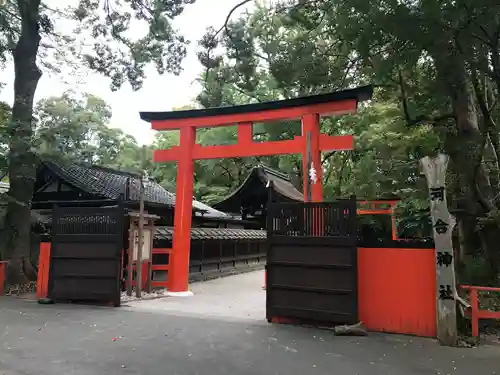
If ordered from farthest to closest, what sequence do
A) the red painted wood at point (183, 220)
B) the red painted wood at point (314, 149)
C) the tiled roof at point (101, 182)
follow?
the tiled roof at point (101, 182), the red painted wood at point (183, 220), the red painted wood at point (314, 149)

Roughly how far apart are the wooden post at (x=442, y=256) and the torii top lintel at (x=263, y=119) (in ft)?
9.75

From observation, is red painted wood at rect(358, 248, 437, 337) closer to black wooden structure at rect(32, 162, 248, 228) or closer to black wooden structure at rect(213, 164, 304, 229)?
black wooden structure at rect(32, 162, 248, 228)

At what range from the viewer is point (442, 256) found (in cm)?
555

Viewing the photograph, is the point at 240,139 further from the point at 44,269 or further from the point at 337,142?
the point at 44,269

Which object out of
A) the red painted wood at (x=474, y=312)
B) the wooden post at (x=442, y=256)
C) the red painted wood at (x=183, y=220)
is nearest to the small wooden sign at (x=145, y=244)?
the red painted wood at (x=183, y=220)

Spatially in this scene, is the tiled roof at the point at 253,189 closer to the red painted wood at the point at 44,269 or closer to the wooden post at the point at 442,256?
the red painted wood at the point at 44,269

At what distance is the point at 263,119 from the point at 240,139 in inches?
30.6

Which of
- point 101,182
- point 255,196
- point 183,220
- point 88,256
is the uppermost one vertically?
point 255,196

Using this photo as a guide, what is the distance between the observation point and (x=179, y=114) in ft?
34.2

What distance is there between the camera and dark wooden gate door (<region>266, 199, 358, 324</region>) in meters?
6.14

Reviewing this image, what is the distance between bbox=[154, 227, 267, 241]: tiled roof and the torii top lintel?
2702 mm

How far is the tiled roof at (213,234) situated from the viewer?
1227 cm

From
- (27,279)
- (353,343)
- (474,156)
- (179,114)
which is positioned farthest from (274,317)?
(27,279)

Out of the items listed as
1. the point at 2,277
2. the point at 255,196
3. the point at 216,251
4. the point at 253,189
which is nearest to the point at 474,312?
the point at 2,277
